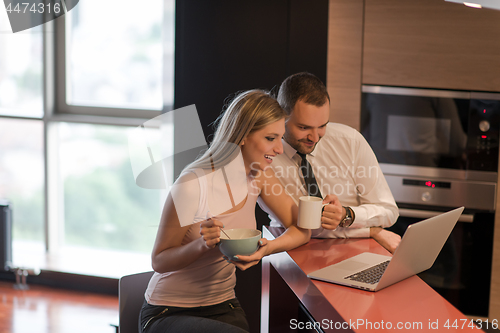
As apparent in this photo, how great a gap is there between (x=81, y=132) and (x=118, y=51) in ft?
2.24

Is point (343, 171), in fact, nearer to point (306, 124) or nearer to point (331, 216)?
point (306, 124)

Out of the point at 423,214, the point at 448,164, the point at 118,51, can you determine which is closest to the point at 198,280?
the point at 423,214

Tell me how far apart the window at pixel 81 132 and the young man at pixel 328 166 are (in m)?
1.69

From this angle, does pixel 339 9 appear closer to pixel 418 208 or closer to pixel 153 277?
pixel 418 208

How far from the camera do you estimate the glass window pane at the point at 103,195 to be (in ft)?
11.8

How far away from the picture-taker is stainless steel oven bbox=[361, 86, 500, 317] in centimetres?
257

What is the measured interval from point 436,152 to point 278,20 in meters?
1.16

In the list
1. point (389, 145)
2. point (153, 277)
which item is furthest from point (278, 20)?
point (153, 277)

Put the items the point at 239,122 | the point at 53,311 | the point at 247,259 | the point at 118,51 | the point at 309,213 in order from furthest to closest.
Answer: the point at 118,51
the point at 53,311
the point at 239,122
the point at 309,213
the point at 247,259

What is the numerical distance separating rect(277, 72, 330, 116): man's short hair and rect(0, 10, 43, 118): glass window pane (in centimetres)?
242

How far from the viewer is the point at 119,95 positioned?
11.6 feet

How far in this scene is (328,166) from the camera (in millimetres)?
2031

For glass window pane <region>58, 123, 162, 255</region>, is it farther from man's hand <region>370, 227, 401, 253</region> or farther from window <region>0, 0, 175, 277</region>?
man's hand <region>370, 227, 401, 253</region>

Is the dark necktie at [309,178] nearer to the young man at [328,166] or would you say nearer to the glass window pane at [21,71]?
the young man at [328,166]
